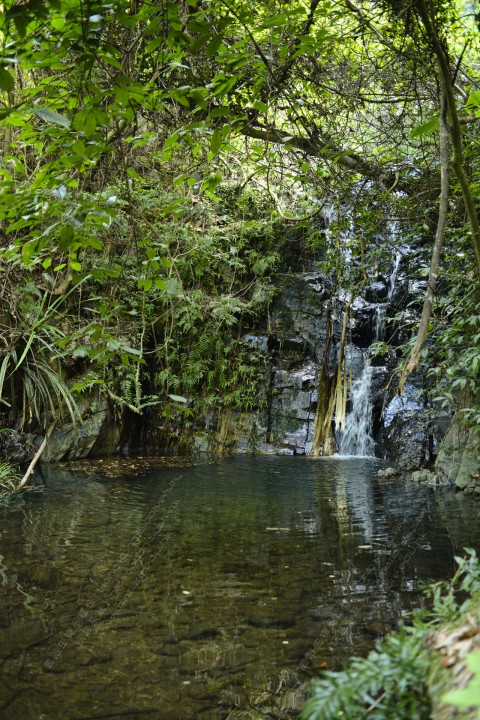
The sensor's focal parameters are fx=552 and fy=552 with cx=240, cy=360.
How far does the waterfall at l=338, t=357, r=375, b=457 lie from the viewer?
999 centimetres

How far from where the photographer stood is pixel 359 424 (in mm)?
10109

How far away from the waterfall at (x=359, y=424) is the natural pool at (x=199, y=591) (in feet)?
12.2

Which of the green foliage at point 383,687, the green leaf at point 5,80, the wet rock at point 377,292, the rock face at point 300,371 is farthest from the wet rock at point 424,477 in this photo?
the green leaf at point 5,80

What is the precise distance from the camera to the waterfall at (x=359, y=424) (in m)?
9.99

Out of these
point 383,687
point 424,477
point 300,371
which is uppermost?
point 300,371

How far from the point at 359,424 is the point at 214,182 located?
25.6 ft

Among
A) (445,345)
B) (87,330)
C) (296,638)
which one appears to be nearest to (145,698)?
(296,638)

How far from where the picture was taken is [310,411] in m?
10.8

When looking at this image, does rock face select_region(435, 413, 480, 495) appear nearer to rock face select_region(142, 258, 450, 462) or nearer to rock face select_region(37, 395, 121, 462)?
rock face select_region(142, 258, 450, 462)

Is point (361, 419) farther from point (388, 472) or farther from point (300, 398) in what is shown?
point (388, 472)

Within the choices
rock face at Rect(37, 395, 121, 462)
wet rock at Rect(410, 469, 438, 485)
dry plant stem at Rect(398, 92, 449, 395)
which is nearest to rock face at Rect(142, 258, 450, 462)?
rock face at Rect(37, 395, 121, 462)

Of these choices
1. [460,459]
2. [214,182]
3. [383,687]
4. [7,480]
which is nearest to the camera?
[383,687]

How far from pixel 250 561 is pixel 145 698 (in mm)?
1752

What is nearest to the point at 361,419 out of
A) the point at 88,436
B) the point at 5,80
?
the point at 88,436
